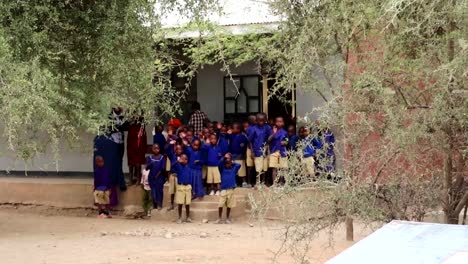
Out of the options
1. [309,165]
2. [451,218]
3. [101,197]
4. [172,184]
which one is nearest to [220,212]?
→ [172,184]

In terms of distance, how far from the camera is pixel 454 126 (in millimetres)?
Result: 5578

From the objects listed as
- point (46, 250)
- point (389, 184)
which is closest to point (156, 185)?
point (46, 250)

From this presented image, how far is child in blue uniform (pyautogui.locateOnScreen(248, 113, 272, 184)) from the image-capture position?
12117 mm

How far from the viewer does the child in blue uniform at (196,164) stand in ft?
39.7

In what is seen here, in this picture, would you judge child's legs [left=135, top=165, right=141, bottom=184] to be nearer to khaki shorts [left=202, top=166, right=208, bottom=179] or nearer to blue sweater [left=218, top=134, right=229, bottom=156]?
khaki shorts [left=202, top=166, right=208, bottom=179]

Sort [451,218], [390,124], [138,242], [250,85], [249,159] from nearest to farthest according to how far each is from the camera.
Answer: [390,124]
[451,218]
[138,242]
[249,159]
[250,85]

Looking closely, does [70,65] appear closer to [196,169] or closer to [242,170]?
[196,169]

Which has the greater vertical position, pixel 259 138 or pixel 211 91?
pixel 211 91

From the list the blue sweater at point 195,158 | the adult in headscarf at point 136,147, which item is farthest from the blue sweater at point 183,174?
the adult in headscarf at point 136,147

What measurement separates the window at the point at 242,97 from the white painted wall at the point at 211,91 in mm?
108

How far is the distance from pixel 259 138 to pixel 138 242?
10.0 ft

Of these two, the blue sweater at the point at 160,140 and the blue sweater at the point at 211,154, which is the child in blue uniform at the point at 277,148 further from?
the blue sweater at the point at 160,140

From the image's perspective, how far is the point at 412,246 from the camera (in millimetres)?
3066

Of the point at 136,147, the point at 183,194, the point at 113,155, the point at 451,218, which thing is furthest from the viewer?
the point at 136,147
